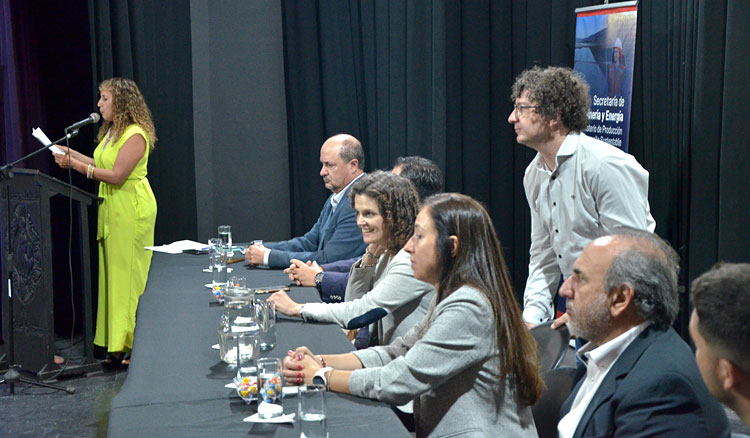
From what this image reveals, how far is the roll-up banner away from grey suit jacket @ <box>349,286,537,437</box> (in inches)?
123

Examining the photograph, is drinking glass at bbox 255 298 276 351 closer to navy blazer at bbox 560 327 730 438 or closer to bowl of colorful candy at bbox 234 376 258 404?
bowl of colorful candy at bbox 234 376 258 404

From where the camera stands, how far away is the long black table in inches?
72.0

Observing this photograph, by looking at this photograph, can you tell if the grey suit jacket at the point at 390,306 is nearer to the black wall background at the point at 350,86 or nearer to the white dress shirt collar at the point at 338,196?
the white dress shirt collar at the point at 338,196

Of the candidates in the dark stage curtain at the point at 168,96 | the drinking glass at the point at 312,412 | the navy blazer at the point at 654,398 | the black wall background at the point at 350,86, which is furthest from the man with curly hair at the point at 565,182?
the dark stage curtain at the point at 168,96

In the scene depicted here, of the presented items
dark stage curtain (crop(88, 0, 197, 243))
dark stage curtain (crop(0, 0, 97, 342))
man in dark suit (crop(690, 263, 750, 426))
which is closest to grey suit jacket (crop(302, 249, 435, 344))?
man in dark suit (crop(690, 263, 750, 426))

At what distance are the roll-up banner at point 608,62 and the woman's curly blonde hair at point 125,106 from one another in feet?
8.97

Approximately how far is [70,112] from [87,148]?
28 cm

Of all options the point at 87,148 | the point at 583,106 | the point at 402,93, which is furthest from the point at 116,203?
the point at 583,106

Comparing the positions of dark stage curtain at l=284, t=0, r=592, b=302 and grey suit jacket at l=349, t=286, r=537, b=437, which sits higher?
dark stage curtain at l=284, t=0, r=592, b=302

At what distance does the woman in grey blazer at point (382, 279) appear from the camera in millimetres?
2701

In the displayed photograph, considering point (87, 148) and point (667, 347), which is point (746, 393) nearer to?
point (667, 347)

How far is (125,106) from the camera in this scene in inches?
199

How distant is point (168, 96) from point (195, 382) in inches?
152

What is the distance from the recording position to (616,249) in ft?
6.13
